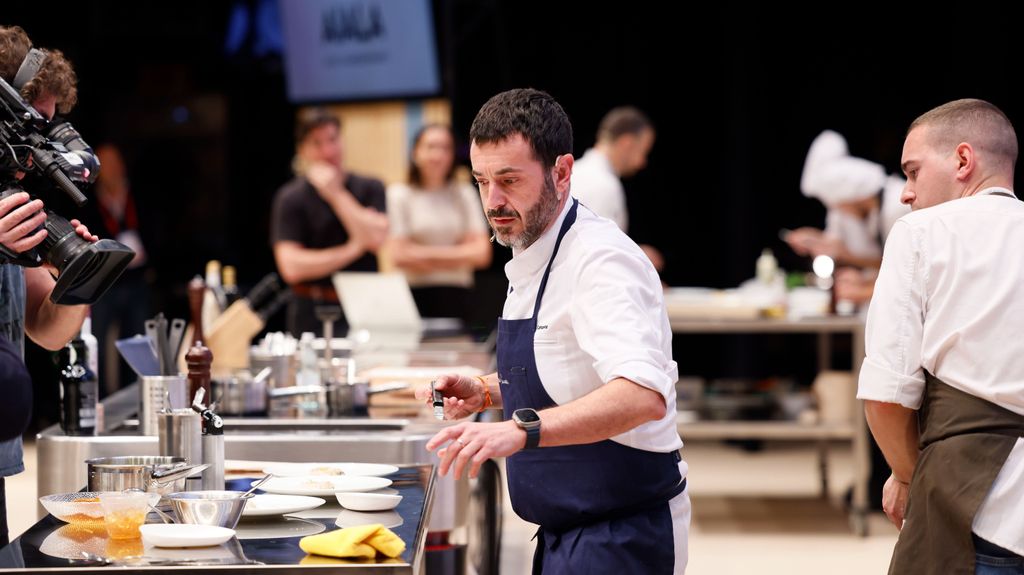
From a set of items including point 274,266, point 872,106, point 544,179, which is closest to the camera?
point 544,179

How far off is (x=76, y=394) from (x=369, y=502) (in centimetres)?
97

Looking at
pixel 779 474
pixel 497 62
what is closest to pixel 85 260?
pixel 779 474

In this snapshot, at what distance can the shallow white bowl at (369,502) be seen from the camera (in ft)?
6.85

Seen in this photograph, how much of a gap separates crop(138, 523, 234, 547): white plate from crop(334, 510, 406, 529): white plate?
0.22 meters

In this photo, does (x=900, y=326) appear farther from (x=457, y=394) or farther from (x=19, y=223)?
(x=19, y=223)

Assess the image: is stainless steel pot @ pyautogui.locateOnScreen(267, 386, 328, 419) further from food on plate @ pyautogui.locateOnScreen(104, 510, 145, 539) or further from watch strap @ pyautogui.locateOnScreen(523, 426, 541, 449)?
watch strap @ pyautogui.locateOnScreen(523, 426, 541, 449)

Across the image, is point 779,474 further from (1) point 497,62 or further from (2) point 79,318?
(2) point 79,318

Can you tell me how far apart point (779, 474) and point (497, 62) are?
3.08 meters

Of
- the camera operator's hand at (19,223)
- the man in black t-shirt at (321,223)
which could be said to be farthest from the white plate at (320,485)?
the man in black t-shirt at (321,223)

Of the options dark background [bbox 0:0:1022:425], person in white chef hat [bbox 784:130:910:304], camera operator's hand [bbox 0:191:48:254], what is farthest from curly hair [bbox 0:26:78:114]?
dark background [bbox 0:0:1022:425]

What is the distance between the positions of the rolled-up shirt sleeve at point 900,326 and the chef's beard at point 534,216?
61 centimetres

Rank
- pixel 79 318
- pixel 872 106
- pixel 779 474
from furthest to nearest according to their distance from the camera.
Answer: pixel 872 106 → pixel 779 474 → pixel 79 318

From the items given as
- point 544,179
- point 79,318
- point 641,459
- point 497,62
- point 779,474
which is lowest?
point 779,474

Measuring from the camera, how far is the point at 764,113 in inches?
316
